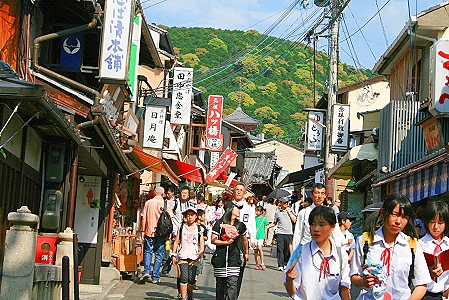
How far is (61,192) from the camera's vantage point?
12.4m

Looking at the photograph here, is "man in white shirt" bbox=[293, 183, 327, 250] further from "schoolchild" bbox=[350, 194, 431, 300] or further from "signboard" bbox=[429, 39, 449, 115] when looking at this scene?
"signboard" bbox=[429, 39, 449, 115]

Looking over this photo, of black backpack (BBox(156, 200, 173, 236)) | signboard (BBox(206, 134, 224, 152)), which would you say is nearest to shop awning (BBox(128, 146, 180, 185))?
black backpack (BBox(156, 200, 173, 236))

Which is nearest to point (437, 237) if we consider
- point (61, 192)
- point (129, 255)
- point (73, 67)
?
point (61, 192)

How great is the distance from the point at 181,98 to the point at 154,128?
4.94 metres

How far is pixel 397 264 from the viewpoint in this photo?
5.70 m

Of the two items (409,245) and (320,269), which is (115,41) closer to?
(320,269)

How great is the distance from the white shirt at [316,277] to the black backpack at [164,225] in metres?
10.0

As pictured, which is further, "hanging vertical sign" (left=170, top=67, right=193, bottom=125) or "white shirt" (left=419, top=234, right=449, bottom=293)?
"hanging vertical sign" (left=170, top=67, right=193, bottom=125)

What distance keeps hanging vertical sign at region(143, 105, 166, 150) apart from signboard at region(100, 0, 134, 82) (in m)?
11.1

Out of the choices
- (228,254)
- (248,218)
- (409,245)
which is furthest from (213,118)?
(409,245)

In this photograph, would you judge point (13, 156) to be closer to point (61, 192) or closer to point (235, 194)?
point (61, 192)

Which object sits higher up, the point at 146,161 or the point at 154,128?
the point at 154,128

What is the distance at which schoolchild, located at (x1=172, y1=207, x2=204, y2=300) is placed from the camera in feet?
39.2

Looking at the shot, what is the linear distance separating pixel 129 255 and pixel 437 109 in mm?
7765
